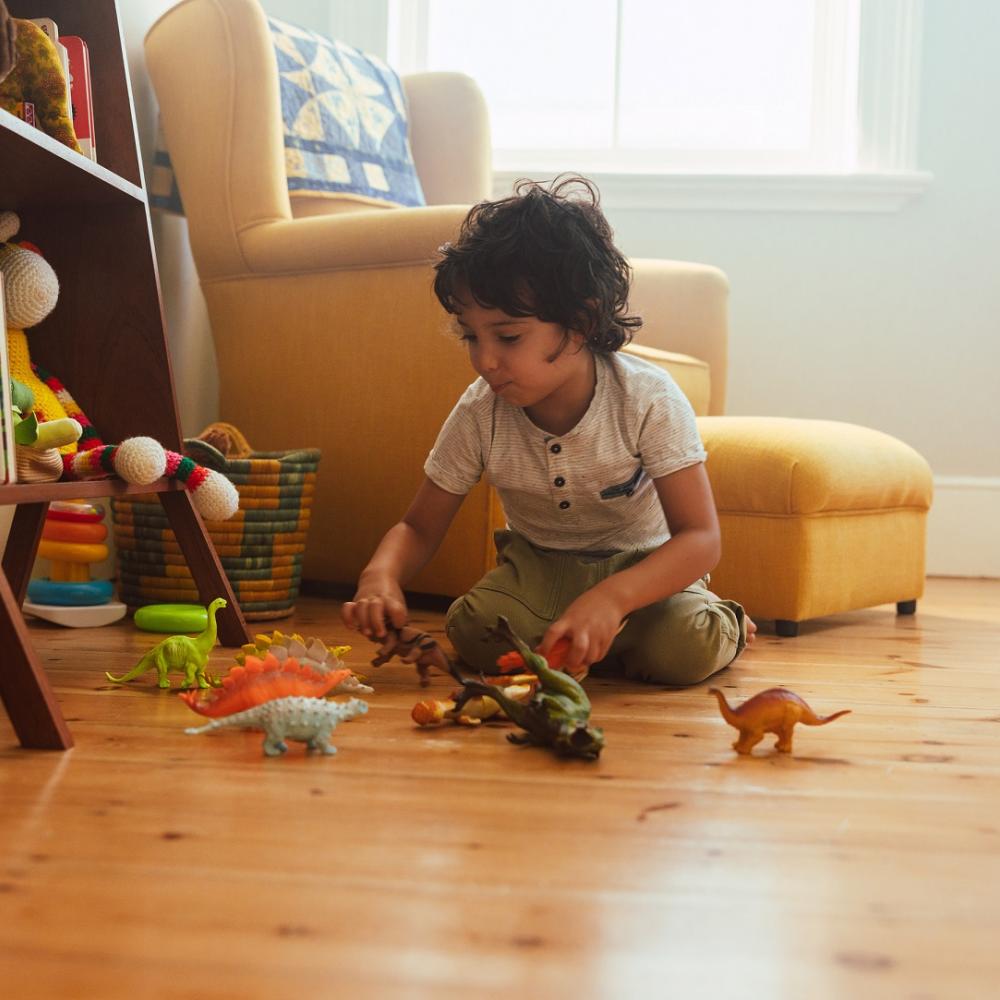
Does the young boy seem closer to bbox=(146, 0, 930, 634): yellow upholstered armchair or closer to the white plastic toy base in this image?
bbox=(146, 0, 930, 634): yellow upholstered armchair

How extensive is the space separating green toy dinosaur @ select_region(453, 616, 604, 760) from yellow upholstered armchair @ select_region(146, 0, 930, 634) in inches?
29.7

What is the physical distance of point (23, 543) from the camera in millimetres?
1521

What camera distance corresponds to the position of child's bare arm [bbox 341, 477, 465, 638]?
1.30 metres

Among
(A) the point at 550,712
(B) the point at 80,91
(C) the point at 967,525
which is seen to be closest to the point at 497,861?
(A) the point at 550,712

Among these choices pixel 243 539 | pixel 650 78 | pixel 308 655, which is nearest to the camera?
pixel 308 655

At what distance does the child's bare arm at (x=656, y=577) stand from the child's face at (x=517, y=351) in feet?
0.59

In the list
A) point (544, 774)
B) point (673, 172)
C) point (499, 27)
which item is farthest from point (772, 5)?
point (544, 774)

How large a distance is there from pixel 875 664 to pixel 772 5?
1.96 metres

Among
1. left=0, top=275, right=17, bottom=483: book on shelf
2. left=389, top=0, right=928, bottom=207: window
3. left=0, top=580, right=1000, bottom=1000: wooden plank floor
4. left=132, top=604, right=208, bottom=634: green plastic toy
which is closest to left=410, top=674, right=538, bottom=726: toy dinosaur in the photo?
left=0, top=580, right=1000, bottom=1000: wooden plank floor

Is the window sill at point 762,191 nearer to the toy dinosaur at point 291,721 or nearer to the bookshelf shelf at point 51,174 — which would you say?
the bookshelf shelf at point 51,174

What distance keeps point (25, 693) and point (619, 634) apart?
0.69m

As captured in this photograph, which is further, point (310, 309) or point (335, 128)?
point (335, 128)

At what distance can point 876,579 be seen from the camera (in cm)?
199

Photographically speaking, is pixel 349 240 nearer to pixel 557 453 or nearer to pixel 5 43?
pixel 557 453
